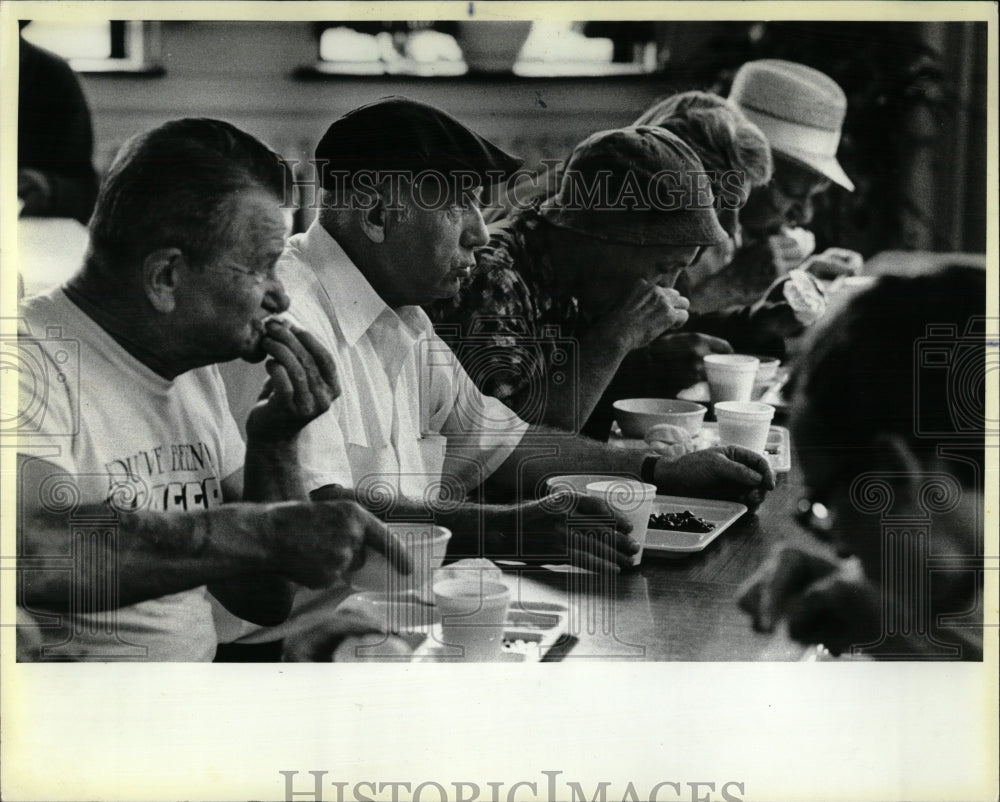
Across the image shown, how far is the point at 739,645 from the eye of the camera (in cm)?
188

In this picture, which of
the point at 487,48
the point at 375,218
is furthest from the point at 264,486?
the point at 487,48

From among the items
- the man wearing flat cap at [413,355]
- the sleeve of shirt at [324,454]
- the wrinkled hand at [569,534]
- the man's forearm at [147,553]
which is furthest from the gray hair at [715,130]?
the man's forearm at [147,553]

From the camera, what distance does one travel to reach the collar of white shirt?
1.82 m

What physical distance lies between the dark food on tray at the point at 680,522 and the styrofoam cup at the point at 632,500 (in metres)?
0.02

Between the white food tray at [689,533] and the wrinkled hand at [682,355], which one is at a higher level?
the wrinkled hand at [682,355]

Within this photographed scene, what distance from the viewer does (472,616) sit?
6.01ft

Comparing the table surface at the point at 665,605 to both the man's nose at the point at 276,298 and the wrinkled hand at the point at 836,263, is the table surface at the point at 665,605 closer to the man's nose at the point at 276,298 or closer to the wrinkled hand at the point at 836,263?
the wrinkled hand at the point at 836,263

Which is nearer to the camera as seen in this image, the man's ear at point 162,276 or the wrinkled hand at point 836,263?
the man's ear at point 162,276

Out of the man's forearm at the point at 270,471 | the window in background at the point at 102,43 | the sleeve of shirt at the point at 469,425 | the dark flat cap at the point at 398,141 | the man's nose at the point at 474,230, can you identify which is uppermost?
the window in background at the point at 102,43

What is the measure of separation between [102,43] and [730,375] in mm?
1212

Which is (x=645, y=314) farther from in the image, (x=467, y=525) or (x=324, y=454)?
(x=324, y=454)

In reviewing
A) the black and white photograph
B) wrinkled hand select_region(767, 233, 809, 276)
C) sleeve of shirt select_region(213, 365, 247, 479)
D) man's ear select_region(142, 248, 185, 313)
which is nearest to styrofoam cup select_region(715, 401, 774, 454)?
the black and white photograph

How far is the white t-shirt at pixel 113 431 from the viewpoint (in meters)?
1.81

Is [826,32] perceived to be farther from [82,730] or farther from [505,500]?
[82,730]
